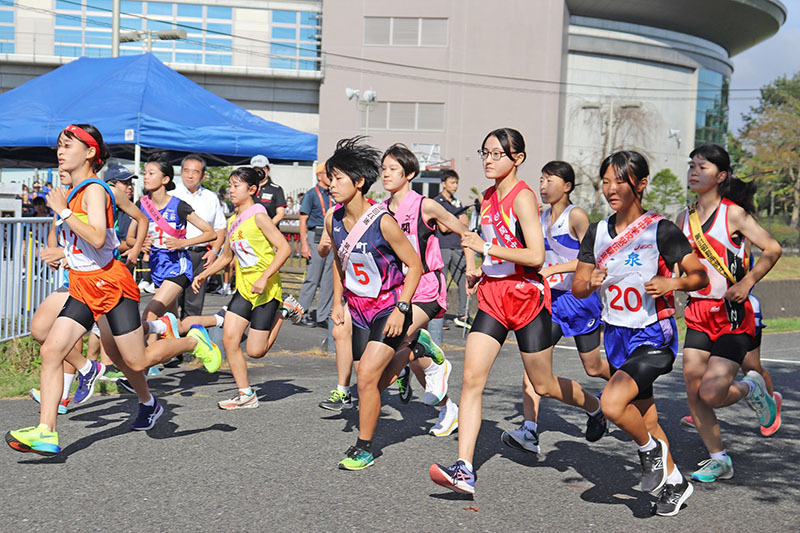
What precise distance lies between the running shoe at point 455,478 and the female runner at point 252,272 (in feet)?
9.02

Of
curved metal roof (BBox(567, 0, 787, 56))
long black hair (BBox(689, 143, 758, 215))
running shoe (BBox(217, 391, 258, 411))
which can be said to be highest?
curved metal roof (BBox(567, 0, 787, 56))

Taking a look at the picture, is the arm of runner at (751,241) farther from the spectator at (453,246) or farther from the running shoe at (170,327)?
the spectator at (453,246)

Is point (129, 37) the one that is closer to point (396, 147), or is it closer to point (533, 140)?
point (396, 147)

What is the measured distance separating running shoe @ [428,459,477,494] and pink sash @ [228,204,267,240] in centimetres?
335

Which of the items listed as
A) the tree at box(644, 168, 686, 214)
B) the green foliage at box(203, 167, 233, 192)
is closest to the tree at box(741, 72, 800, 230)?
the tree at box(644, 168, 686, 214)

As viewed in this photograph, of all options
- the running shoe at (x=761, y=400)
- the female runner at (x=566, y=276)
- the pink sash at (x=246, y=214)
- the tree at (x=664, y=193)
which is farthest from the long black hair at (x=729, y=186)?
the tree at (x=664, y=193)

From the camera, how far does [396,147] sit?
6.19 metres

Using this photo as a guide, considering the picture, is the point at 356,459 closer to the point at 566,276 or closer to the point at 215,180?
the point at 566,276

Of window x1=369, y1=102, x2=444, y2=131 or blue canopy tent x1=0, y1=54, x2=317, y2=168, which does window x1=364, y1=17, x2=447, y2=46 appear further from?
blue canopy tent x1=0, y1=54, x2=317, y2=168

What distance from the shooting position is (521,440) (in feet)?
18.1

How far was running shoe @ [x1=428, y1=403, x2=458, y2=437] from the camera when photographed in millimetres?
6250

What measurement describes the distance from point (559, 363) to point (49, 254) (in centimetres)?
636

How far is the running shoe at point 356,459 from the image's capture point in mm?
5176

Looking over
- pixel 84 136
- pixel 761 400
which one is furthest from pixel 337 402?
pixel 761 400
